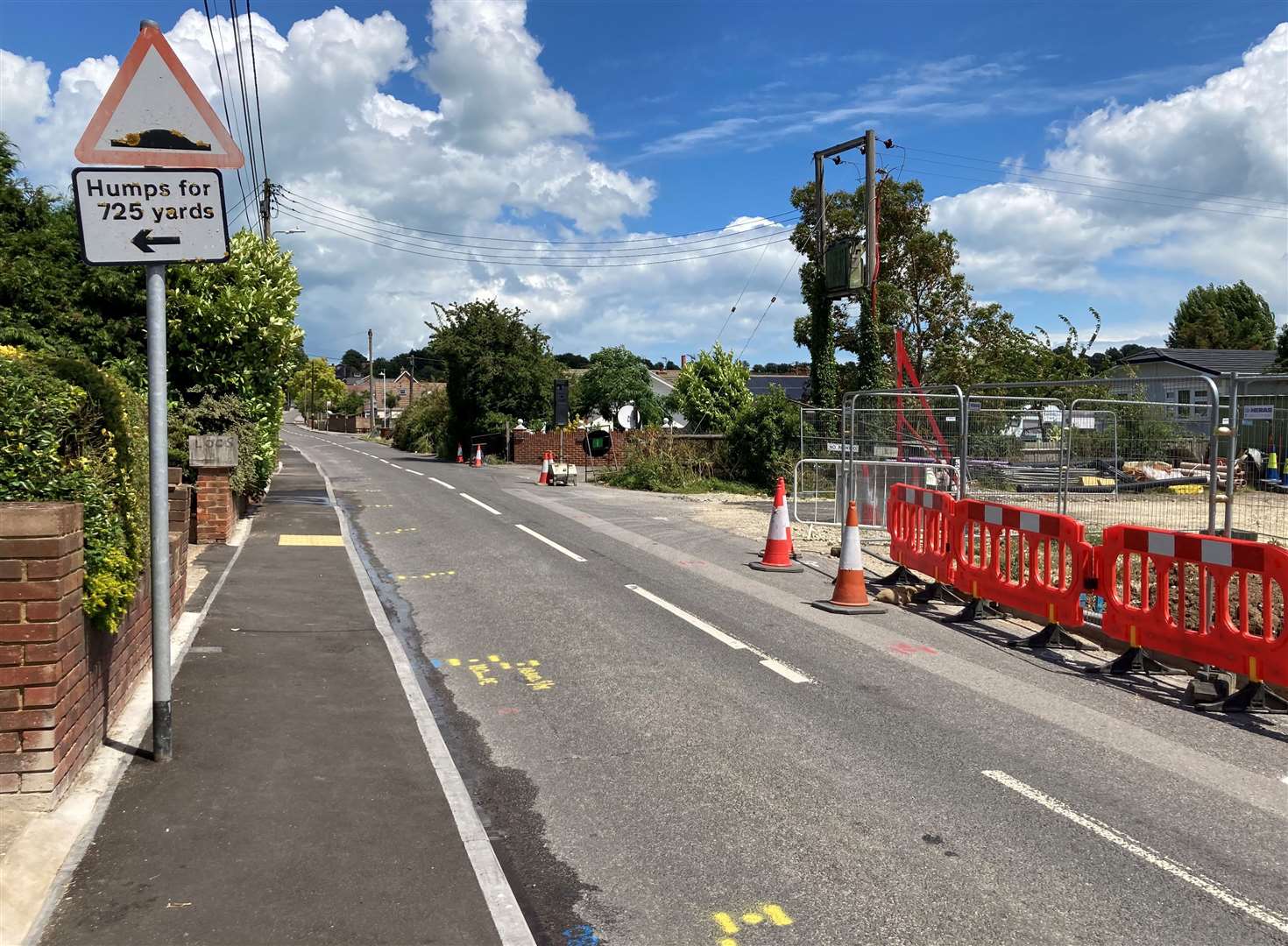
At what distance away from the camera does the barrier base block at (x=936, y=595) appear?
1057cm

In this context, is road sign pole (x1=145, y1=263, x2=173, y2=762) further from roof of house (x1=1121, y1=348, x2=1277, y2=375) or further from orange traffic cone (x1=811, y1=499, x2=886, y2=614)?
roof of house (x1=1121, y1=348, x2=1277, y2=375)

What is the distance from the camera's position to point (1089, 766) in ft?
18.1

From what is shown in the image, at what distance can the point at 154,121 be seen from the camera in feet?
16.2

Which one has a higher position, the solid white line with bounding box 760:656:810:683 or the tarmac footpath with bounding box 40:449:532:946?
the tarmac footpath with bounding box 40:449:532:946

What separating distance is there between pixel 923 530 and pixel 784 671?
167 inches

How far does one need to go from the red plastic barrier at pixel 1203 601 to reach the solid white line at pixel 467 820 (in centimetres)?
528

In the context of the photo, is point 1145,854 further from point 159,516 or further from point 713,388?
point 713,388

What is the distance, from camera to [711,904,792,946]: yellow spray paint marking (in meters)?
3.71

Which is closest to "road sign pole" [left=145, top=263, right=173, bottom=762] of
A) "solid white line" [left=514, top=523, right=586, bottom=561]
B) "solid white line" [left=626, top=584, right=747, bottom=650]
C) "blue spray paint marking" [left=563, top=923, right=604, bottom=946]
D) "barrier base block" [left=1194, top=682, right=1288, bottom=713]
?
"blue spray paint marking" [left=563, top=923, right=604, bottom=946]

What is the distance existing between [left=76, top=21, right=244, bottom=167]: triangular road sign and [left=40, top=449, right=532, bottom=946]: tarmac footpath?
307 cm

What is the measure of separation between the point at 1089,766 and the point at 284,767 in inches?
173

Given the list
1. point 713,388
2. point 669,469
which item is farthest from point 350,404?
point 669,469

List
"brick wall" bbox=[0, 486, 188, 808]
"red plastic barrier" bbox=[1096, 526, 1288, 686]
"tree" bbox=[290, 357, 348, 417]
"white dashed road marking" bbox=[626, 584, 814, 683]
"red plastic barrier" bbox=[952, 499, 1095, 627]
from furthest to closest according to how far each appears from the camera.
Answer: "tree" bbox=[290, 357, 348, 417], "red plastic barrier" bbox=[952, 499, 1095, 627], "white dashed road marking" bbox=[626, 584, 814, 683], "red plastic barrier" bbox=[1096, 526, 1288, 686], "brick wall" bbox=[0, 486, 188, 808]

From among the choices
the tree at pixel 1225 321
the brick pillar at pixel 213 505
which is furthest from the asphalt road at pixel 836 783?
the tree at pixel 1225 321
